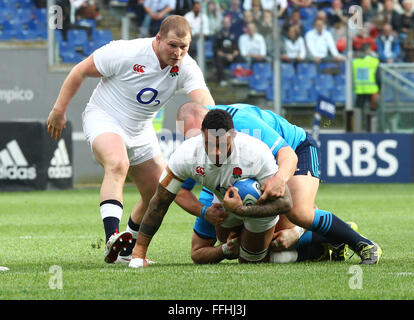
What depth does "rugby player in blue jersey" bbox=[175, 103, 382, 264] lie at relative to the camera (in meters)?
6.39

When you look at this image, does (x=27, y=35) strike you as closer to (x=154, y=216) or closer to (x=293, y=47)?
(x=293, y=47)

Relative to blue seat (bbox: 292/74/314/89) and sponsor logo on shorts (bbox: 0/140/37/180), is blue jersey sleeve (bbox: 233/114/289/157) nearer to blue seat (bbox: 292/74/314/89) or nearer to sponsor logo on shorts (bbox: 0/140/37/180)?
sponsor logo on shorts (bbox: 0/140/37/180)

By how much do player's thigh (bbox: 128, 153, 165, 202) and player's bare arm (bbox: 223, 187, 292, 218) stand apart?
5.10 ft

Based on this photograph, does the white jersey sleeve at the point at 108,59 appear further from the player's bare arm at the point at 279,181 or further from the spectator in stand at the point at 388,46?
the spectator in stand at the point at 388,46

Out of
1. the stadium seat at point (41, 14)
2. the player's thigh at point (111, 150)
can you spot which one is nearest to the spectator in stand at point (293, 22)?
→ the stadium seat at point (41, 14)

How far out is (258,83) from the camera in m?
18.8

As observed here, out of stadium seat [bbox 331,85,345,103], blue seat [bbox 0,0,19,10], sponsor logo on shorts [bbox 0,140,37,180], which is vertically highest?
blue seat [bbox 0,0,19,10]

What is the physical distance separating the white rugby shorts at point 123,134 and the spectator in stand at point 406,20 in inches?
559

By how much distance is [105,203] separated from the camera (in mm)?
6898

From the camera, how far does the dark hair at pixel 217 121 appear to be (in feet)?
19.2

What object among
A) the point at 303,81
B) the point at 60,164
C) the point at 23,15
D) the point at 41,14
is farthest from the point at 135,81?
the point at 23,15

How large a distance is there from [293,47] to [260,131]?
12.4 meters

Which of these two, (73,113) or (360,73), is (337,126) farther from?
(73,113)

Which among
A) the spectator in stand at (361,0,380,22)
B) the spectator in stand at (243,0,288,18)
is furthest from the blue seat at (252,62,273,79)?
the spectator in stand at (361,0,380,22)
